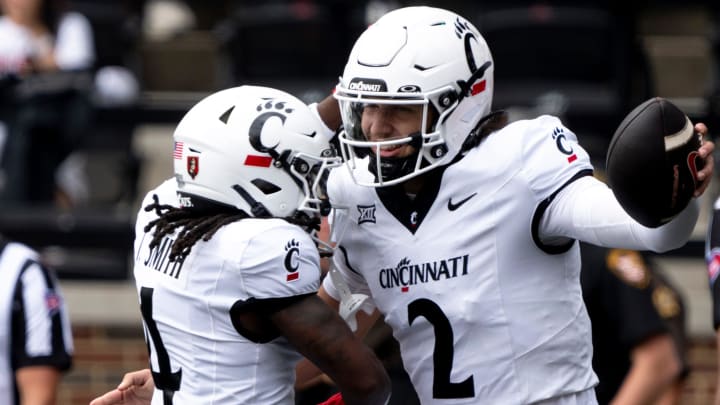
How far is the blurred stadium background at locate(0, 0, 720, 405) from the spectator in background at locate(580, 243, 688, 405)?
6.30 ft

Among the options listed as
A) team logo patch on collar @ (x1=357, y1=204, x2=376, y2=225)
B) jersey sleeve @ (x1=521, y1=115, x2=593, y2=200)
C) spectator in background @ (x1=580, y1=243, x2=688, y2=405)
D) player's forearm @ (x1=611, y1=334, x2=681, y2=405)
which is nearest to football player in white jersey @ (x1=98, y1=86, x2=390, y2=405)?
team logo patch on collar @ (x1=357, y1=204, x2=376, y2=225)

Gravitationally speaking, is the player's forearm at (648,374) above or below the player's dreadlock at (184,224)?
below

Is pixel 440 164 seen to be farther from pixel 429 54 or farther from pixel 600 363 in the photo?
pixel 600 363

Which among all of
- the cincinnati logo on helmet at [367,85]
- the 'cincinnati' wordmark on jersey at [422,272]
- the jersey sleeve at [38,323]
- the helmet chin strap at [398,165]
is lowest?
the jersey sleeve at [38,323]

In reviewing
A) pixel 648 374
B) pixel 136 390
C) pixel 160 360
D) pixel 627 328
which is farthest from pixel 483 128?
pixel 648 374

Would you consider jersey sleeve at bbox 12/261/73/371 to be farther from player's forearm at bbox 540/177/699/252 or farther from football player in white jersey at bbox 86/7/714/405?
player's forearm at bbox 540/177/699/252

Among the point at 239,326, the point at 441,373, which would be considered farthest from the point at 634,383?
the point at 239,326

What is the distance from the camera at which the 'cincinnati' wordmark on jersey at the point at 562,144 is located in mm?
3367

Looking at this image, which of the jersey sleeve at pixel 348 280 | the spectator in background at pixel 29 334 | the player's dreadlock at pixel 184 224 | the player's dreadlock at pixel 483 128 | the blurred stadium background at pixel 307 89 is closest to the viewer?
the player's dreadlock at pixel 184 224

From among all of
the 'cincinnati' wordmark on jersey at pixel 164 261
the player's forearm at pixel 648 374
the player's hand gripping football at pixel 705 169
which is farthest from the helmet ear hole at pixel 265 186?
the player's forearm at pixel 648 374

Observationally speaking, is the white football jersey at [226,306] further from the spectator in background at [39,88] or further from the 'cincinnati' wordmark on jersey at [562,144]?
the spectator in background at [39,88]

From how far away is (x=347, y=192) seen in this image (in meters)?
3.62

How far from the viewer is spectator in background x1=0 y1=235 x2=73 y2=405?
4.75 meters

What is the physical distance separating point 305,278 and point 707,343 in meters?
4.45
